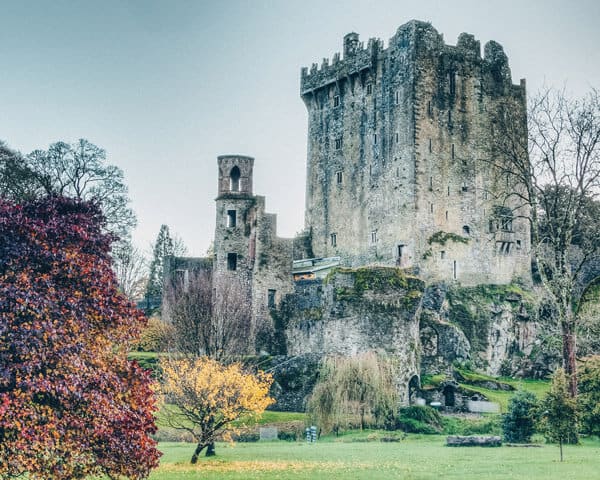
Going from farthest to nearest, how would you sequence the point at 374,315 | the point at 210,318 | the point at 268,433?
the point at 210,318
the point at 374,315
the point at 268,433

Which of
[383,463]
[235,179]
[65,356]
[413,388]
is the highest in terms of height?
[235,179]

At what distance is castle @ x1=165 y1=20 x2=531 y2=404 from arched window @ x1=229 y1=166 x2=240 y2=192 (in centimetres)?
7

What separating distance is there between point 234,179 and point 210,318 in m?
12.7

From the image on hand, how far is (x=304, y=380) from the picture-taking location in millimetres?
47031

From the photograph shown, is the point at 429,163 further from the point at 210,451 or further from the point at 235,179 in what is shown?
the point at 210,451

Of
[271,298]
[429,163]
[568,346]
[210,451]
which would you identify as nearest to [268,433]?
[210,451]

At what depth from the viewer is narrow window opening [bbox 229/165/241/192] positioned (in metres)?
63.8

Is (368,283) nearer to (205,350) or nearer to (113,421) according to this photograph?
(205,350)

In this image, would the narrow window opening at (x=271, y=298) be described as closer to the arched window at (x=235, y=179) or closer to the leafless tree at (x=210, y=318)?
the leafless tree at (x=210, y=318)

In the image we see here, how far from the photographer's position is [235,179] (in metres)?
64.2

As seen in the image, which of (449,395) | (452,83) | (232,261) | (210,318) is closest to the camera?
(449,395)

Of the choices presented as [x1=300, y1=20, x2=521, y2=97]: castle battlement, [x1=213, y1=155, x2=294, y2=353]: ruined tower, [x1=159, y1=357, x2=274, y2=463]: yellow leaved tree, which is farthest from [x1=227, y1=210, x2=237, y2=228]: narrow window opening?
[x1=159, y1=357, x2=274, y2=463]: yellow leaved tree

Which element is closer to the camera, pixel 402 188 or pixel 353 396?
pixel 353 396

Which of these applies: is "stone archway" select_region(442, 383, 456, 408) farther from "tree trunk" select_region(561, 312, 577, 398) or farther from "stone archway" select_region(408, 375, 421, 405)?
"tree trunk" select_region(561, 312, 577, 398)
